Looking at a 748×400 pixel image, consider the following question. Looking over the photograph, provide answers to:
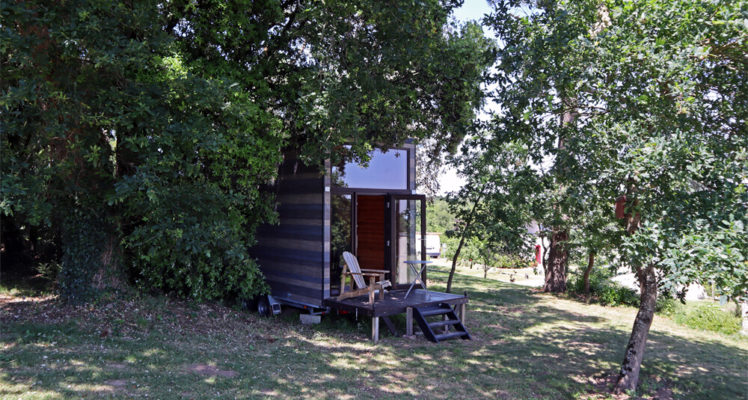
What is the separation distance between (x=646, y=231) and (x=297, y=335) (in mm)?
5164

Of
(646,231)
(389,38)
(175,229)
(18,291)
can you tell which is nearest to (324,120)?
(389,38)

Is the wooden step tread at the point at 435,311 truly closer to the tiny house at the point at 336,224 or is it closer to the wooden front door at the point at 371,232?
the tiny house at the point at 336,224

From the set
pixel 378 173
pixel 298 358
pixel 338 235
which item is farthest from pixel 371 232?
pixel 298 358

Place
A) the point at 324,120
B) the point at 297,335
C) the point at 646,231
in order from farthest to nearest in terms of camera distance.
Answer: the point at 297,335 < the point at 324,120 < the point at 646,231

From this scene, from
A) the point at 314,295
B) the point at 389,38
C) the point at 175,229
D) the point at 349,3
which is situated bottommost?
the point at 314,295

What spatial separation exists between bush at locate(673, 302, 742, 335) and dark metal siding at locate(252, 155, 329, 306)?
8076mm

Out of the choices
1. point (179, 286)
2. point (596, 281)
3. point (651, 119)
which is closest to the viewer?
point (651, 119)

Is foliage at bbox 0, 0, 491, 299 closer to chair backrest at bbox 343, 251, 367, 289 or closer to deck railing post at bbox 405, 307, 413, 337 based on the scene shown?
chair backrest at bbox 343, 251, 367, 289

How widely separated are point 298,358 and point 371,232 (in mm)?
3639

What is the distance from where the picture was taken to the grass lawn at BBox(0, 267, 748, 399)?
4.84 metres

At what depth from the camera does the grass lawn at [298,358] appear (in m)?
4.84

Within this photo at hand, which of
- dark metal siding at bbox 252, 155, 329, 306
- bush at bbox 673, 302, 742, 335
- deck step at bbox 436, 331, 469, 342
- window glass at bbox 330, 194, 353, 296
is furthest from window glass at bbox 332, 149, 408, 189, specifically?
bush at bbox 673, 302, 742, 335

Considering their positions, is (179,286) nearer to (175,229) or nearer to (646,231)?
(175,229)

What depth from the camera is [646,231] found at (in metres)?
4.31
